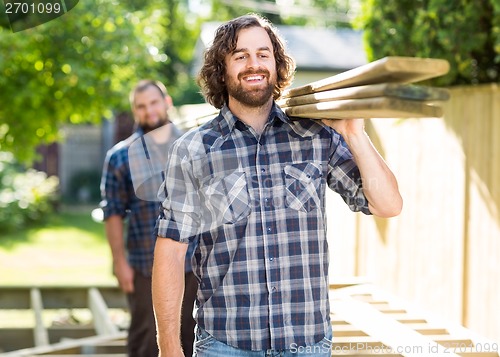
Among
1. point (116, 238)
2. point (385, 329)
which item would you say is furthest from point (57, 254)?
point (385, 329)

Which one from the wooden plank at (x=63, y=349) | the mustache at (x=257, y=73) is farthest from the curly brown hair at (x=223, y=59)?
the wooden plank at (x=63, y=349)

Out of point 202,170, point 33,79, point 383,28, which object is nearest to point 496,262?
point 383,28

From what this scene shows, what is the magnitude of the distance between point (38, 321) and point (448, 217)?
3.48 metres

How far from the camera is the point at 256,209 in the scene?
112 inches

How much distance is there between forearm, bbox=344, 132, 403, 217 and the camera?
2830 mm

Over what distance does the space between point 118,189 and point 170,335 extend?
8.51 feet

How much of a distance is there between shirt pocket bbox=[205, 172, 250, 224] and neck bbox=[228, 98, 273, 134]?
0.64ft

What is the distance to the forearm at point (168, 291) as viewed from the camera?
2912 mm

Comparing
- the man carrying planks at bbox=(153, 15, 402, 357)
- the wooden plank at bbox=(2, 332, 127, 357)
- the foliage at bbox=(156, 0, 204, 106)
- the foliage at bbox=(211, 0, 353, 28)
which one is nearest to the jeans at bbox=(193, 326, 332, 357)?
the man carrying planks at bbox=(153, 15, 402, 357)

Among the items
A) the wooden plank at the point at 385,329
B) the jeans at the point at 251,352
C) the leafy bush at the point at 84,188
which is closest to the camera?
the jeans at the point at 251,352

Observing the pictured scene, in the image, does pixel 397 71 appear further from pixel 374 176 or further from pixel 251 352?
pixel 251 352

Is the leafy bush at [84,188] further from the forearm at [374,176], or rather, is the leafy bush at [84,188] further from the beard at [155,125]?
the forearm at [374,176]

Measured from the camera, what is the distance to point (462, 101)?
542cm

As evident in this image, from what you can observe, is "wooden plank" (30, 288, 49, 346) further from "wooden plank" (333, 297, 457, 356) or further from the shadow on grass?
the shadow on grass
